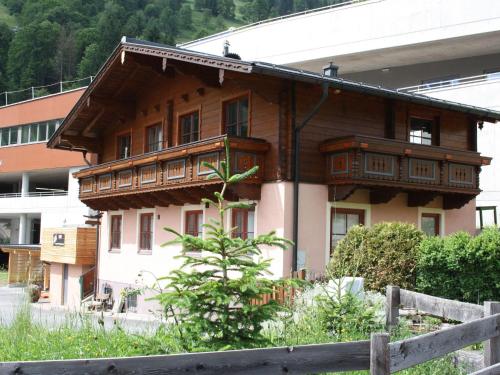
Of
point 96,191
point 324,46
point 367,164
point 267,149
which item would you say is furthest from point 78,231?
point 324,46

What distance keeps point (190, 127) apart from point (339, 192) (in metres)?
5.82

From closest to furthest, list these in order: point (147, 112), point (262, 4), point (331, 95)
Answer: point (331, 95)
point (147, 112)
point (262, 4)

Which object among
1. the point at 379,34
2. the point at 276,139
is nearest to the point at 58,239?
the point at 276,139

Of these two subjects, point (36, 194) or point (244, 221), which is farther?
point (36, 194)

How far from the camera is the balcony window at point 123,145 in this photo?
77.3 ft

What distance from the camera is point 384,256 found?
12875 millimetres

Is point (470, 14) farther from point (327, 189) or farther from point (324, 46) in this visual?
point (327, 189)

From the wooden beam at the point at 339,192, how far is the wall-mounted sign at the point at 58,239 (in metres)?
15.5

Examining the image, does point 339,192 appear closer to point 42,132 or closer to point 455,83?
point 455,83

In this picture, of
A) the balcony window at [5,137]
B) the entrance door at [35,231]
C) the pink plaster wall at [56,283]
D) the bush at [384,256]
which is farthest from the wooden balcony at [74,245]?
the entrance door at [35,231]

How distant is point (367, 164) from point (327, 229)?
6.40 feet

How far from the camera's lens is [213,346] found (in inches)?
228

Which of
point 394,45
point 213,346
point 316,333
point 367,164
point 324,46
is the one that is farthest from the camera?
point 324,46

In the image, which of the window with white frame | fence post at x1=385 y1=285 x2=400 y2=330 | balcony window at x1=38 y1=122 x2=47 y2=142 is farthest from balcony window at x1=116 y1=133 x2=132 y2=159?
balcony window at x1=38 y1=122 x2=47 y2=142
